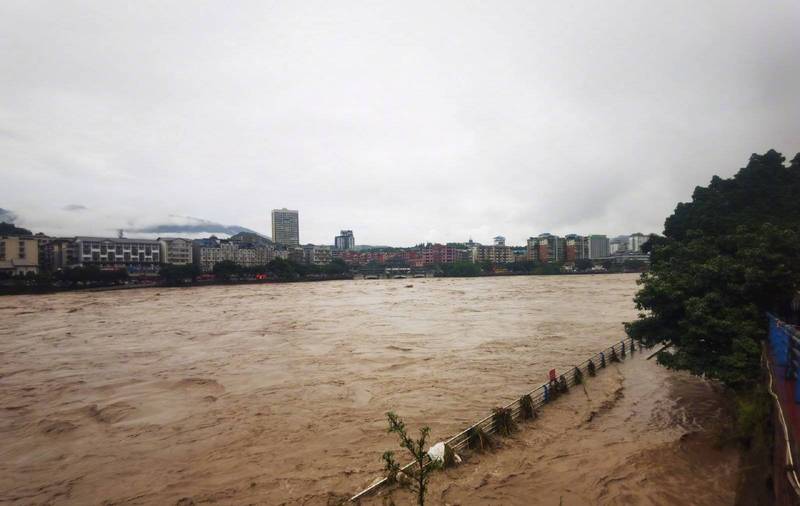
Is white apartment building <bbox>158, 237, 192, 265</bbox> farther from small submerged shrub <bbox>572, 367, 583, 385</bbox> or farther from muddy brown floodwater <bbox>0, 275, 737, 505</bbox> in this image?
small submerged shrub <bbox>572, 367, 583, 385</bbox>

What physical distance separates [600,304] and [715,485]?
43640 mm

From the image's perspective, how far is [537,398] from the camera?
1473cm

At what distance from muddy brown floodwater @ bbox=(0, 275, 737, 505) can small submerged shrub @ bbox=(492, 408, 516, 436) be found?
12.7 inches

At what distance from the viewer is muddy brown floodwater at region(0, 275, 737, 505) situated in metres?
9.85

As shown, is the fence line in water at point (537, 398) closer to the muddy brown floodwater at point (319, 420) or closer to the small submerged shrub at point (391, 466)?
the muddy brown floodwater at point (319, 420)

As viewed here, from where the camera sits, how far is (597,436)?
12508 mm

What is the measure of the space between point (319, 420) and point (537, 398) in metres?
7.89

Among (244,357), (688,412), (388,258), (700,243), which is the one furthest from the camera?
(388,258)

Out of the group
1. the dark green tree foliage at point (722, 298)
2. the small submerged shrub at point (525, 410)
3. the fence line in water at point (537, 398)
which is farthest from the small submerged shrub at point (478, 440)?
the dark green tree foliage at point (722, 298)

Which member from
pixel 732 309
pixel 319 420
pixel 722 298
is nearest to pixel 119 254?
pixel 319 420

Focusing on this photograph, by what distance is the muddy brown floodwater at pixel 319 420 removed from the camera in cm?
985

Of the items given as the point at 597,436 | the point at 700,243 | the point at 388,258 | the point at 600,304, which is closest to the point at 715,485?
the point at 597,436

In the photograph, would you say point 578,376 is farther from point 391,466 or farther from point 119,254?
point 119,254

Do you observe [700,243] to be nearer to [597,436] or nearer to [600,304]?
[597,436]
